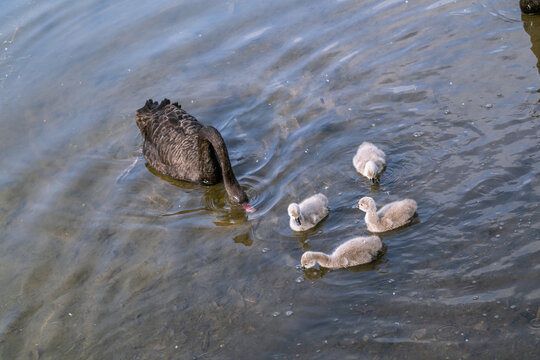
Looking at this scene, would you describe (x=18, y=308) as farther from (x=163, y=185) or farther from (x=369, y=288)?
(x=369, y=288)

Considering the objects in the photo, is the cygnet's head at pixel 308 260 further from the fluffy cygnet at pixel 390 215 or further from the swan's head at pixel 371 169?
the swan's head at pixel 371 169

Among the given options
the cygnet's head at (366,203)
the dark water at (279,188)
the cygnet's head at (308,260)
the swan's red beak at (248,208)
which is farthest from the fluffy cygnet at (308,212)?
the swan's red beak at (248,208)

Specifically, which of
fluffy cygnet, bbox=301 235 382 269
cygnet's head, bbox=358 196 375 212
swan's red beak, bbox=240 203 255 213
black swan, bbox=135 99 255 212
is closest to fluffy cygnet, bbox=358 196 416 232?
cygnet's head, bbox=358 196 375 212

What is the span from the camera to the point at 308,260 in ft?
16.6

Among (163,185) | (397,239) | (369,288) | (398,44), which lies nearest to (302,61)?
(398,44)

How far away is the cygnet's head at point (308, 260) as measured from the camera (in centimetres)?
505

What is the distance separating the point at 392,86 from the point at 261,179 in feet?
7.26

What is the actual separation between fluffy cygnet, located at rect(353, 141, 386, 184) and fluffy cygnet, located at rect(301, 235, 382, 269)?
3.17 ft

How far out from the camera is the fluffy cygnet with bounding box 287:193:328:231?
5.45 meters

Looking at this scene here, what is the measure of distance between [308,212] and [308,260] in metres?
0.62

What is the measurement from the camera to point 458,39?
316 inches

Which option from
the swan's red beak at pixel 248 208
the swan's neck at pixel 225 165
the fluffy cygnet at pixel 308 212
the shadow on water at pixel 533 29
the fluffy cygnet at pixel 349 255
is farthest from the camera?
the shadow on water at pixel 533 29

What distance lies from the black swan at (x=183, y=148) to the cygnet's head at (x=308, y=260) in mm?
1317

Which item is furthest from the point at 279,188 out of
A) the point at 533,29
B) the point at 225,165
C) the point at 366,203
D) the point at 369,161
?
the point at 533,29
